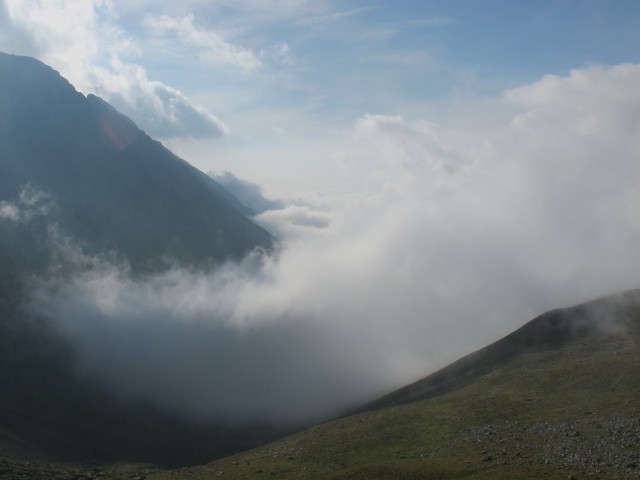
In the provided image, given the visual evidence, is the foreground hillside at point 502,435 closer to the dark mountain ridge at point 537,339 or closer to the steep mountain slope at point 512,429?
the steep mountain slope at point 512,429

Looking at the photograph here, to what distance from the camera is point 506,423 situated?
3024 inches

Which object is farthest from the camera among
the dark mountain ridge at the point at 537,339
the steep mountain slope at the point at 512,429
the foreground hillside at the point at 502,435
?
the dark mountain ridge at the point at 537,339

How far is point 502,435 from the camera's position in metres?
71.1

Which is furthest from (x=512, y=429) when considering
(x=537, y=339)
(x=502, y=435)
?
(x=537, y=339)

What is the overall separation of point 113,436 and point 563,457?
6482 inches

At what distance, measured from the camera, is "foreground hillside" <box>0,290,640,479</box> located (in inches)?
2240

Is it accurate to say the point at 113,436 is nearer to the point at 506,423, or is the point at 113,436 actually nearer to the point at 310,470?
the point at 310,470

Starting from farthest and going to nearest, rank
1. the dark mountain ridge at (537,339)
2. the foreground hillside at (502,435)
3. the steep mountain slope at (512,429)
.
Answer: the dark mountain ridge at (537,339), the steep mountain slope at (512,429), the foreground hillside at (502,435)

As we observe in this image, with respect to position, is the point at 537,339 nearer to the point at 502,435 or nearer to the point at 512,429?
the point at 512,429

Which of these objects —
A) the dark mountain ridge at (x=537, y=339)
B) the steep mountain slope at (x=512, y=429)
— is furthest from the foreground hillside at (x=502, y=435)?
the dark mountain ridge at (x=537, y=339)

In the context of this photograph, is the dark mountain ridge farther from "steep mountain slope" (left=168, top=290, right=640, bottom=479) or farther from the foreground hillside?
the foreground hillside

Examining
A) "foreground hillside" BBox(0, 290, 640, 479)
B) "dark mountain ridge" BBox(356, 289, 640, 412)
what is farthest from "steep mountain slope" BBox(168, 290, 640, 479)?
"dark mountain ridge" BBox(356, 289, 640, 412)

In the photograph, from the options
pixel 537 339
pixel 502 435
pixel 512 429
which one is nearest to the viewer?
pixel 502 435

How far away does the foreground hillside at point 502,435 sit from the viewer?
56.9m
